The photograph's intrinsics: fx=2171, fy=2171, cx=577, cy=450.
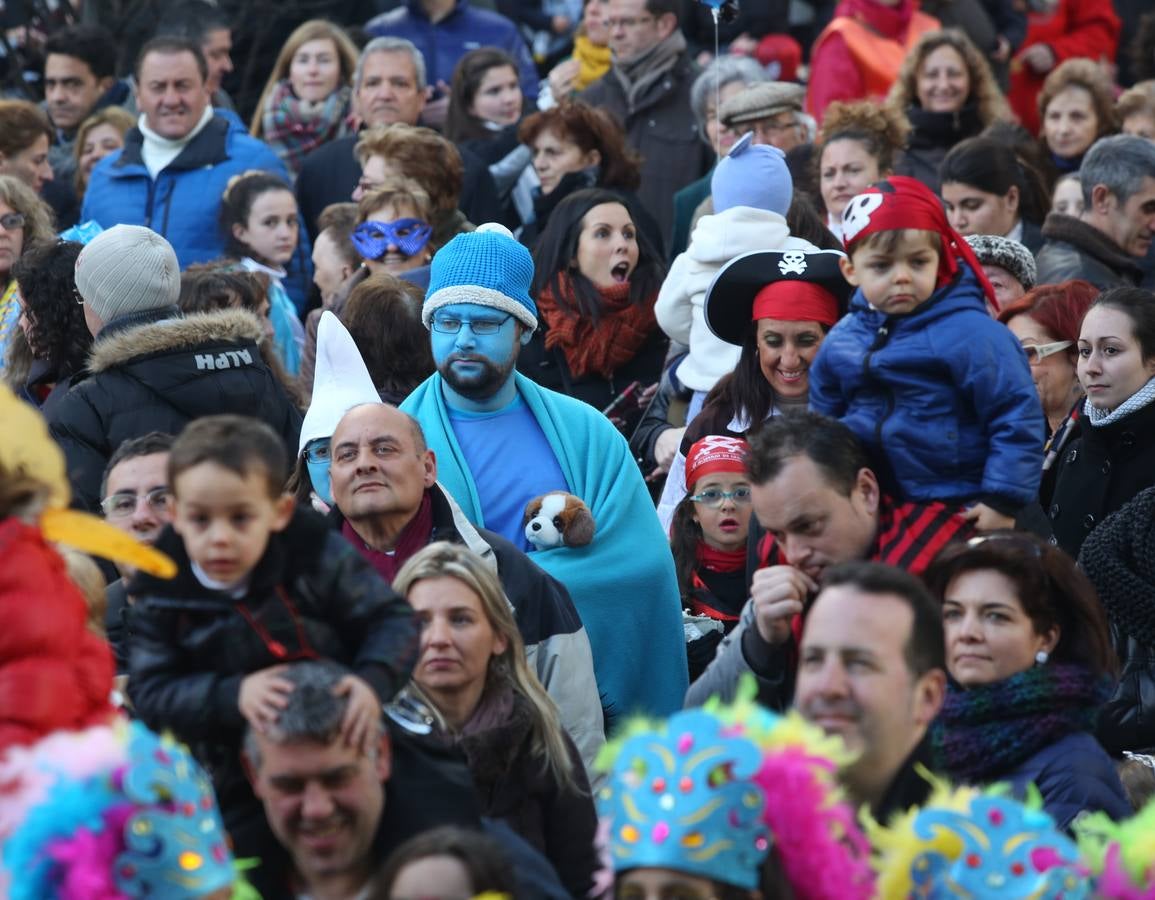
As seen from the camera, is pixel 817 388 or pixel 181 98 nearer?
pixel 817 388

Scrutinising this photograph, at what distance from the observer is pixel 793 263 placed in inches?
269

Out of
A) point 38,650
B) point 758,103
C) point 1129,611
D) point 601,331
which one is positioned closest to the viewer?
point 38,650

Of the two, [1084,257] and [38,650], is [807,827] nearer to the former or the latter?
[38,650]

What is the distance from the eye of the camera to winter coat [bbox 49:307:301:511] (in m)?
6.65

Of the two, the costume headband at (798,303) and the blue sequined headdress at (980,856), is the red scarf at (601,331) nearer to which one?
the costume headband at (798,303)

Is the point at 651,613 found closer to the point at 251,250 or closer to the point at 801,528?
the point at 801,528

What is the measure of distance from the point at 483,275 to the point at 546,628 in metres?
1.35

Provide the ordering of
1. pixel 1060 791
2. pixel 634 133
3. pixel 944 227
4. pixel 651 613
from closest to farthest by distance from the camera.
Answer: pixel 1060 791
pixel 944 227
pixel 651 613
pixel 634 133

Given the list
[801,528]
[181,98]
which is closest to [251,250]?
[181,98]

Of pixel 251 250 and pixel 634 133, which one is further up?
pixel 634 133

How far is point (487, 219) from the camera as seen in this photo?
977 cm

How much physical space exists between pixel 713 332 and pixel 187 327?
1693 mm

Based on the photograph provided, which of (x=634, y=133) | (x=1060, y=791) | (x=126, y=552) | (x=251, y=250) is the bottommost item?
Result: (x=1060, y=791)

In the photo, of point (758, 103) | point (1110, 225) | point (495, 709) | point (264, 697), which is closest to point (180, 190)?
point (758, 103)
